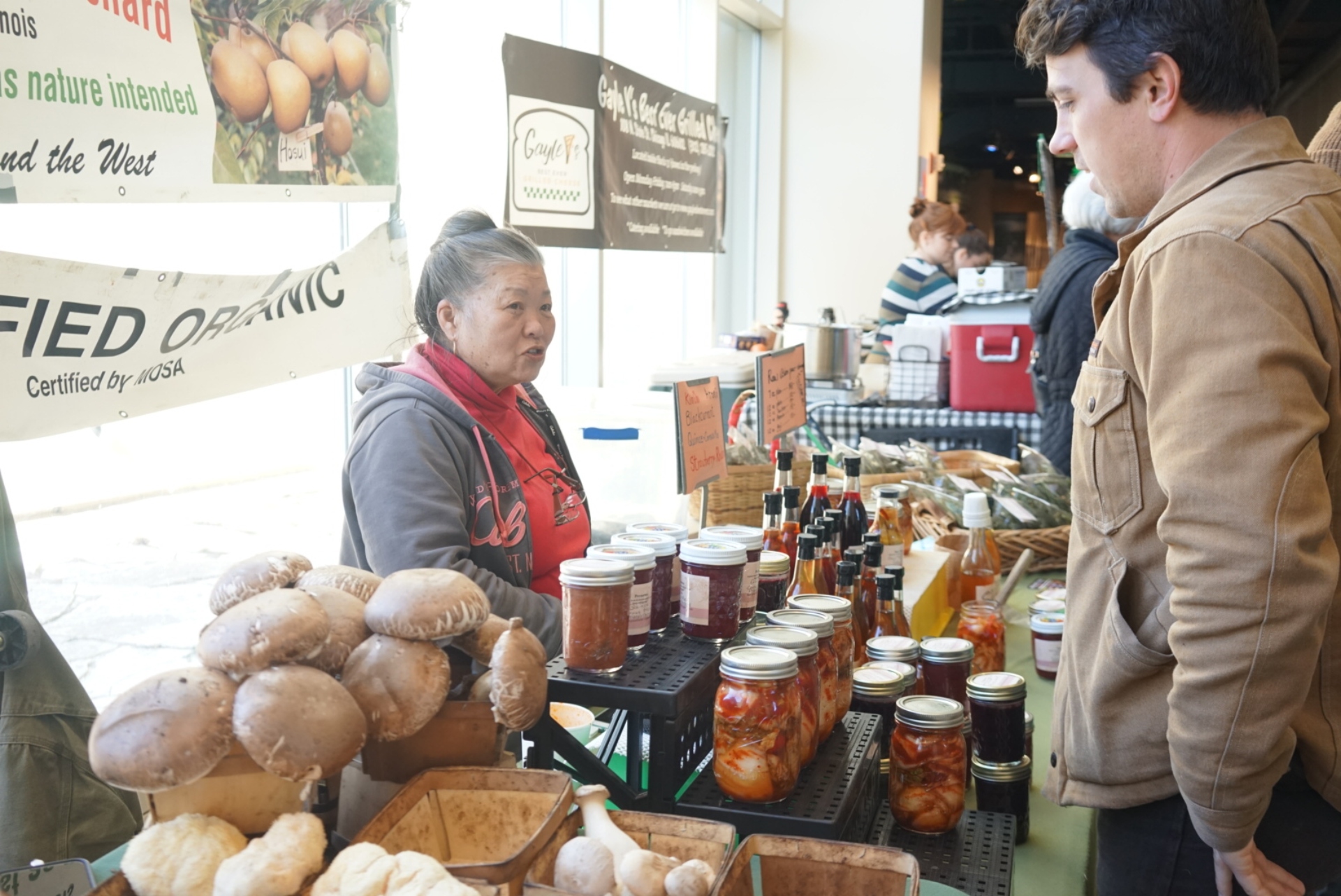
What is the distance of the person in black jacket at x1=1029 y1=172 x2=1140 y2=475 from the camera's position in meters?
3.51

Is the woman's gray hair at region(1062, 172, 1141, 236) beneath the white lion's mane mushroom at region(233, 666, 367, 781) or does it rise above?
above

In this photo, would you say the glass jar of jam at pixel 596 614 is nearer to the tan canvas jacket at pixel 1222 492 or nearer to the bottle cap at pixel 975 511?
the tan canvas jacket at pixel 1222 492

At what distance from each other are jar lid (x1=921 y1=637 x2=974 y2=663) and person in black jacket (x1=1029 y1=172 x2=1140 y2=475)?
1.97 meters

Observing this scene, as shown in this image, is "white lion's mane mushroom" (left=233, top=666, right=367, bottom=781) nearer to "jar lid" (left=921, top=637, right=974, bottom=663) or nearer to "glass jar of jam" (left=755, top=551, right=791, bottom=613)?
"glass jar of jam" (left=755, top=551, right=791, bottom=613)

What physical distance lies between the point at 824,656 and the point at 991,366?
345cm

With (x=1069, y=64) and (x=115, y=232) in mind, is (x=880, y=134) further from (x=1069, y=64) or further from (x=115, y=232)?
(x=1069, y=64)

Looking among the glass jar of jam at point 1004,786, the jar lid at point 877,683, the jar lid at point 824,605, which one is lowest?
the glass jar of jam at point 1004,786

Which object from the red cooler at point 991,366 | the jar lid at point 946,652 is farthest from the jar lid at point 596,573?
the red cooler at point 991,366

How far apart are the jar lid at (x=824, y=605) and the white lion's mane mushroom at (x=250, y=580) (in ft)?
2.37

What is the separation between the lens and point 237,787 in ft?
3.09

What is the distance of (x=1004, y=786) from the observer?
1.64 metres

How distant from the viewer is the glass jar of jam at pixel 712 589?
4.75 ft

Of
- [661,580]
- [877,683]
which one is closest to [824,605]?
[877,683]

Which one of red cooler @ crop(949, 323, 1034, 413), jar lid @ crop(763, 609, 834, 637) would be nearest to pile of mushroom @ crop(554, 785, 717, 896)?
jar lid @ crop(763, 609, 834, 637)
